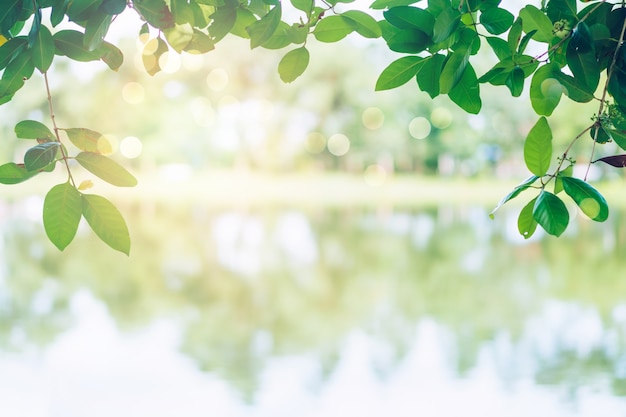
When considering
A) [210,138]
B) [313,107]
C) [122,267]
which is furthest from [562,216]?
[210,138]

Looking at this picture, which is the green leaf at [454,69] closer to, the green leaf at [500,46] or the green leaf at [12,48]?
the green leaf at [500,46]

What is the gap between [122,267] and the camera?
759 centimetres

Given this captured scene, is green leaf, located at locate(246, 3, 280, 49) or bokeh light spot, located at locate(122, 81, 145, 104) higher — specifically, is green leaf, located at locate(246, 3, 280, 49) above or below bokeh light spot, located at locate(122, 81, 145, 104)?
below

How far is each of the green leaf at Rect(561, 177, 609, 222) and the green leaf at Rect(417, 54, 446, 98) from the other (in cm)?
9

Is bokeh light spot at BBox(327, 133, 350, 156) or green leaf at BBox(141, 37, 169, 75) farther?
bokeh light spot at BBox(327, 133, 350, 156)

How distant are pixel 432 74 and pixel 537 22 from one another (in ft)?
0.19

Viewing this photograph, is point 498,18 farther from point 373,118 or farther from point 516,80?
point 373,118

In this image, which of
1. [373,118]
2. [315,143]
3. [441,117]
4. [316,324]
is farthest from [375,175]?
[316,324]

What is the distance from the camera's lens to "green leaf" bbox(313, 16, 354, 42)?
363mm

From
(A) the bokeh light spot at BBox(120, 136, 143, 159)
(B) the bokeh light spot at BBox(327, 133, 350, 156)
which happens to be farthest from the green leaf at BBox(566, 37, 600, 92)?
(A) the bokeh light spot at BBox(120, 136, 143, 159)

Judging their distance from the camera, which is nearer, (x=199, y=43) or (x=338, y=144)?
(x=199, y=43)

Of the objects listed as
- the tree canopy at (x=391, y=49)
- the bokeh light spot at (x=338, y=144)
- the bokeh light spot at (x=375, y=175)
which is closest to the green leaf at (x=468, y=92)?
the tree canopy at (x=391, y=49)

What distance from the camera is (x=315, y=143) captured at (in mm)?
12008

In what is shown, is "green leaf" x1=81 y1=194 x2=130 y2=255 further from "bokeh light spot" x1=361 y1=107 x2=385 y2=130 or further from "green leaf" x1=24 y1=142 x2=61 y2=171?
"bokeh light spot" x1=361 y1=107 x2=385 y2=130
